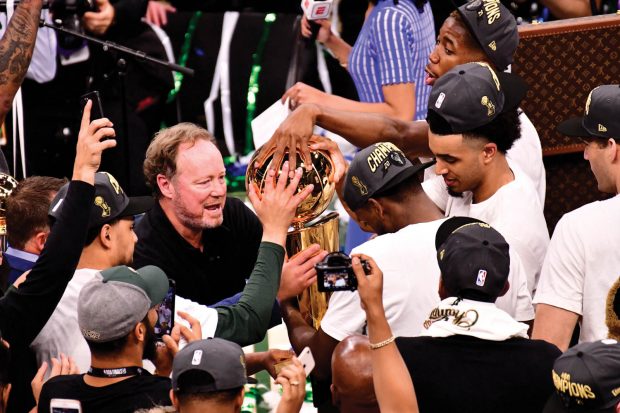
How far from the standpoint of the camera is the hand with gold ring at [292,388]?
3.55m

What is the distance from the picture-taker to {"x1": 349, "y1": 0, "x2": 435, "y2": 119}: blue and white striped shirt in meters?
5.71

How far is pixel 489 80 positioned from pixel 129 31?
4322mm

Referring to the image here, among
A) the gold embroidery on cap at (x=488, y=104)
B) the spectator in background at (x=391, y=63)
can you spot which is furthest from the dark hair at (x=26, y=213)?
the gold embroidery on cap at (x=488, y=104)

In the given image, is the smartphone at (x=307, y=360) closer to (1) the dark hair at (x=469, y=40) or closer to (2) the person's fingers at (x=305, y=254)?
(2) the person's fingers at (x=305, y=254)

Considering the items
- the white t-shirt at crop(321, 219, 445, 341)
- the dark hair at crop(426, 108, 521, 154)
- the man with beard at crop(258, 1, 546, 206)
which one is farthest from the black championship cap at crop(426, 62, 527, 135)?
the white t-shirt at crop(321, 219, 445, 341)

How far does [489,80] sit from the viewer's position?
14.0ft

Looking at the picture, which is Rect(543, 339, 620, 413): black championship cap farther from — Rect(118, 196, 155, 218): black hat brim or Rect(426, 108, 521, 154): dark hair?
Rect(118, 196, 155, 218): black hat brim

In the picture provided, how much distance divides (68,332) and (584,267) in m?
1.80

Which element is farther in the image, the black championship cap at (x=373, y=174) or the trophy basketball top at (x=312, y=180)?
the trophy basketball top at (x=312, y=180)

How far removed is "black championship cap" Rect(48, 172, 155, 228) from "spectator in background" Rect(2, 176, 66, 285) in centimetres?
15

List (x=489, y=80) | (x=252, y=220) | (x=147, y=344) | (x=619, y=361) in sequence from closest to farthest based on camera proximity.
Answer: (x=619, y=361)
(x=147, y=344)
(x=489, y=80)
(x=252, y=220)

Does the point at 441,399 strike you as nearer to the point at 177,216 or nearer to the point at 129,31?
the point at 177,216

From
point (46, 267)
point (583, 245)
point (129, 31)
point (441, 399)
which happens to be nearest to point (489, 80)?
point (583, 245)

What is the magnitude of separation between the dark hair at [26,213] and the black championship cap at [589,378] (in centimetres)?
215
